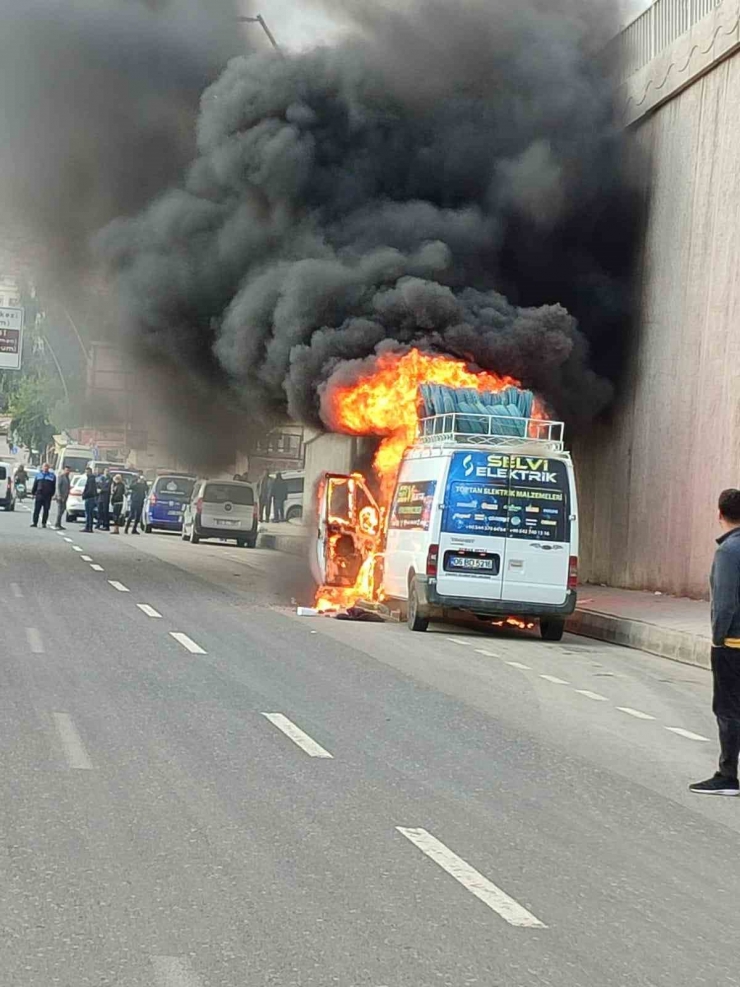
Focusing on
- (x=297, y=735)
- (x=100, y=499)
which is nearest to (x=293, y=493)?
(x=100, y=499)

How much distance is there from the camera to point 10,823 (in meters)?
6.61

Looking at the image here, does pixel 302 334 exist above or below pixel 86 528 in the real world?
above

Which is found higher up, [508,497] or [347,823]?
[508,497]

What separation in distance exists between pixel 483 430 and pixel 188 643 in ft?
22.2

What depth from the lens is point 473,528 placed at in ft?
57.7

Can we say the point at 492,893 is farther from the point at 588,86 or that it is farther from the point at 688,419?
the point at 588,86

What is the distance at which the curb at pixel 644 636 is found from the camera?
659 inches

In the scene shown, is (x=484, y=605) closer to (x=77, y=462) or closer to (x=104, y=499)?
(x=104, y=499)

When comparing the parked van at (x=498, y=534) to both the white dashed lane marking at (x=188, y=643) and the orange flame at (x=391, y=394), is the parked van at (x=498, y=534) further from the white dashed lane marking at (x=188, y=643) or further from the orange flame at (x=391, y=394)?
the orange flame at (x=391, y=394)

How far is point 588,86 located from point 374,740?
20682mm

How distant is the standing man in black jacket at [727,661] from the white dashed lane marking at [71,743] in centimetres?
334

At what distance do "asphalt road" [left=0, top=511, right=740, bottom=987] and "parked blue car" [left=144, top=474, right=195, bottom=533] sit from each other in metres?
30.2

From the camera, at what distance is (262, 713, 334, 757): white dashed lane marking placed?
29.3 feet

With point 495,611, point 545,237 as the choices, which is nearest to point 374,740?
point 495,611
